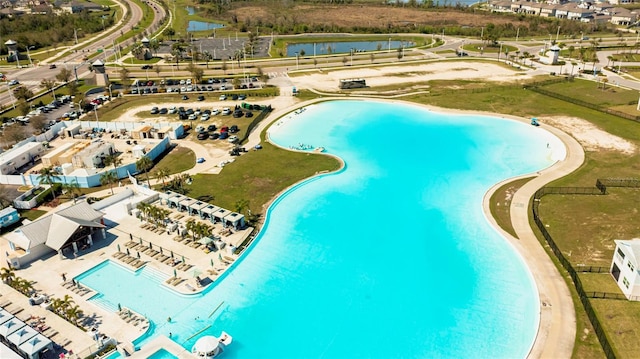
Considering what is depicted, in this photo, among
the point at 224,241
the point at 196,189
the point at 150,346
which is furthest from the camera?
the point at 196,189

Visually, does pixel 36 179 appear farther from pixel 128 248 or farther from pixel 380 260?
pixel 380 260

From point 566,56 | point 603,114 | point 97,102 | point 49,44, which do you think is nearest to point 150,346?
point 97,102

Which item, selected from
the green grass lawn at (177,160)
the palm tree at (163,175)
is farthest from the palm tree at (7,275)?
the green grass lawn at (177,160)

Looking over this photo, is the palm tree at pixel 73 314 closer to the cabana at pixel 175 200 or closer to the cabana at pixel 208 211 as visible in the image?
the cabana at pixel 208 211

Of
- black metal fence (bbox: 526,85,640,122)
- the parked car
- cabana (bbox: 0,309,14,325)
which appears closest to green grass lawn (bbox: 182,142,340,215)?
the parked car

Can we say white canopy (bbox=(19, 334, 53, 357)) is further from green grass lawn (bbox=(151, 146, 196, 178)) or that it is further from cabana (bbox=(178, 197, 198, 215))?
green grass lawn (bbox=(151, 146, 196, 178))

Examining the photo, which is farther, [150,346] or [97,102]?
[97,102]
